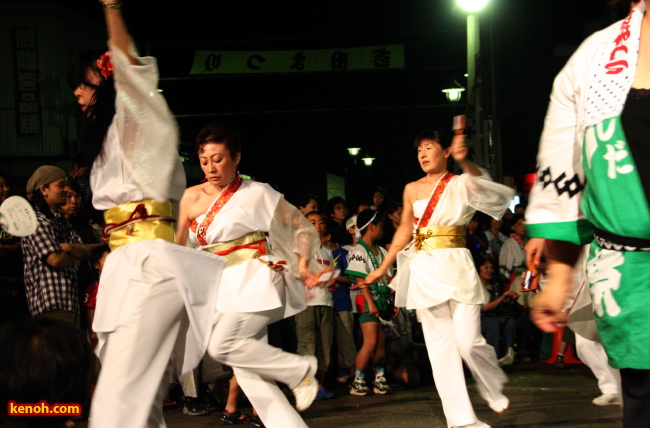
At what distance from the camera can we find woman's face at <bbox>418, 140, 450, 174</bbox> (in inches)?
226

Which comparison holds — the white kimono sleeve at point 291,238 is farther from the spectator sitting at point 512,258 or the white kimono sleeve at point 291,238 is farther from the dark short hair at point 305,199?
the spectator sitting at point 512,258

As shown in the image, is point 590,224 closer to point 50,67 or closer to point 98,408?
point 98,408

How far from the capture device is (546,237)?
6.81 feet

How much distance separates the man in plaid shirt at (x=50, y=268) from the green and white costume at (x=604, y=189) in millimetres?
4501

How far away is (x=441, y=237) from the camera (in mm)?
5609

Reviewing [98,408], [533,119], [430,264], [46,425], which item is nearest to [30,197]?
[430,264]

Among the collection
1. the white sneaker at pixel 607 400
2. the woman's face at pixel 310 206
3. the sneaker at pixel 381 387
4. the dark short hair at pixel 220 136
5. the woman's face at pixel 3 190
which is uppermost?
the dark short hair at pixel 220 136

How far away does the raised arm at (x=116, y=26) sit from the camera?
3105mm

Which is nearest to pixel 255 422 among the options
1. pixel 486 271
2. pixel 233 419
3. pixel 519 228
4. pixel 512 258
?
pixel 233 419

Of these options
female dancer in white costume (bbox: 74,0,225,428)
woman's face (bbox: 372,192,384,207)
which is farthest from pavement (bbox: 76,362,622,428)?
woman's face (bbox: 372,192,384,207)

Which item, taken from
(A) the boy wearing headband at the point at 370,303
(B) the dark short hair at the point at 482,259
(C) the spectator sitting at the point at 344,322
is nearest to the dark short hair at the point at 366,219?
(A) the boy wearing headband at the point at 370,303

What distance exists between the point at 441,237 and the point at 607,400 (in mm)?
2074

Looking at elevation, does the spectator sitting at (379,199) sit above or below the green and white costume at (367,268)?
above

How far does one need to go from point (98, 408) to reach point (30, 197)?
3889 mm
